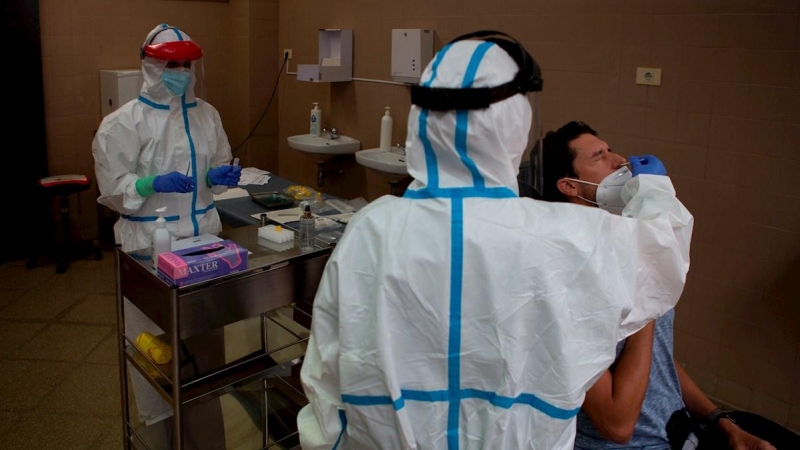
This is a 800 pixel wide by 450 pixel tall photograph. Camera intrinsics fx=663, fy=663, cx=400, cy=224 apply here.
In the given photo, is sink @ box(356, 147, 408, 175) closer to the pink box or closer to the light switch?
the light switch

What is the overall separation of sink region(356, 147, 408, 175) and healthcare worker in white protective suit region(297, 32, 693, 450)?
95.0 inches

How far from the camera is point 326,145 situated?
432cm

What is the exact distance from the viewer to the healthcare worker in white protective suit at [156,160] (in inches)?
96.9

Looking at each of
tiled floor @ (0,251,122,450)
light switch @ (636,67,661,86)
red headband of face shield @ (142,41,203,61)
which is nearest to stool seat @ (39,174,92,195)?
tiled floor @ (0,251,122,450)

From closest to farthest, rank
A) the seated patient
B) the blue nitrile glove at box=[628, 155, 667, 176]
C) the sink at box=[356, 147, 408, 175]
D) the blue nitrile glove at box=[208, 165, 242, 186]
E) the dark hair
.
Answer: the seated patient, the blue nitrile glove at box=[628, 155, 667, 176], the dark hair, the blue nitrile glove at box=[208, 165, 242, 186], the sink at box=[356, 147, 408, 175]

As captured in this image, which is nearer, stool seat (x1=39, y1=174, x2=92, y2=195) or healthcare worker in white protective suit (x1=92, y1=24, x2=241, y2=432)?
healthcare worker in white protective suit (x1=92, y1=24, x2=241, y2=432)

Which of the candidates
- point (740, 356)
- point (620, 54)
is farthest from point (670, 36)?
point (740, 356)

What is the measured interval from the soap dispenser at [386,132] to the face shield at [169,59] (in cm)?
169

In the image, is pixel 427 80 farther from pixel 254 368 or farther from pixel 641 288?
pixel 254 368

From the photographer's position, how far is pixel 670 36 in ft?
9.45

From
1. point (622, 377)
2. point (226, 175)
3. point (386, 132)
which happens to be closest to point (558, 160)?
point (622, 377)

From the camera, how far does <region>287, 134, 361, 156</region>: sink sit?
4.32 metres

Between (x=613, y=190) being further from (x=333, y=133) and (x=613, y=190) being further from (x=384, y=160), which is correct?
(x=333, y=133)

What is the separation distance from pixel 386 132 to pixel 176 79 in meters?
1.79
